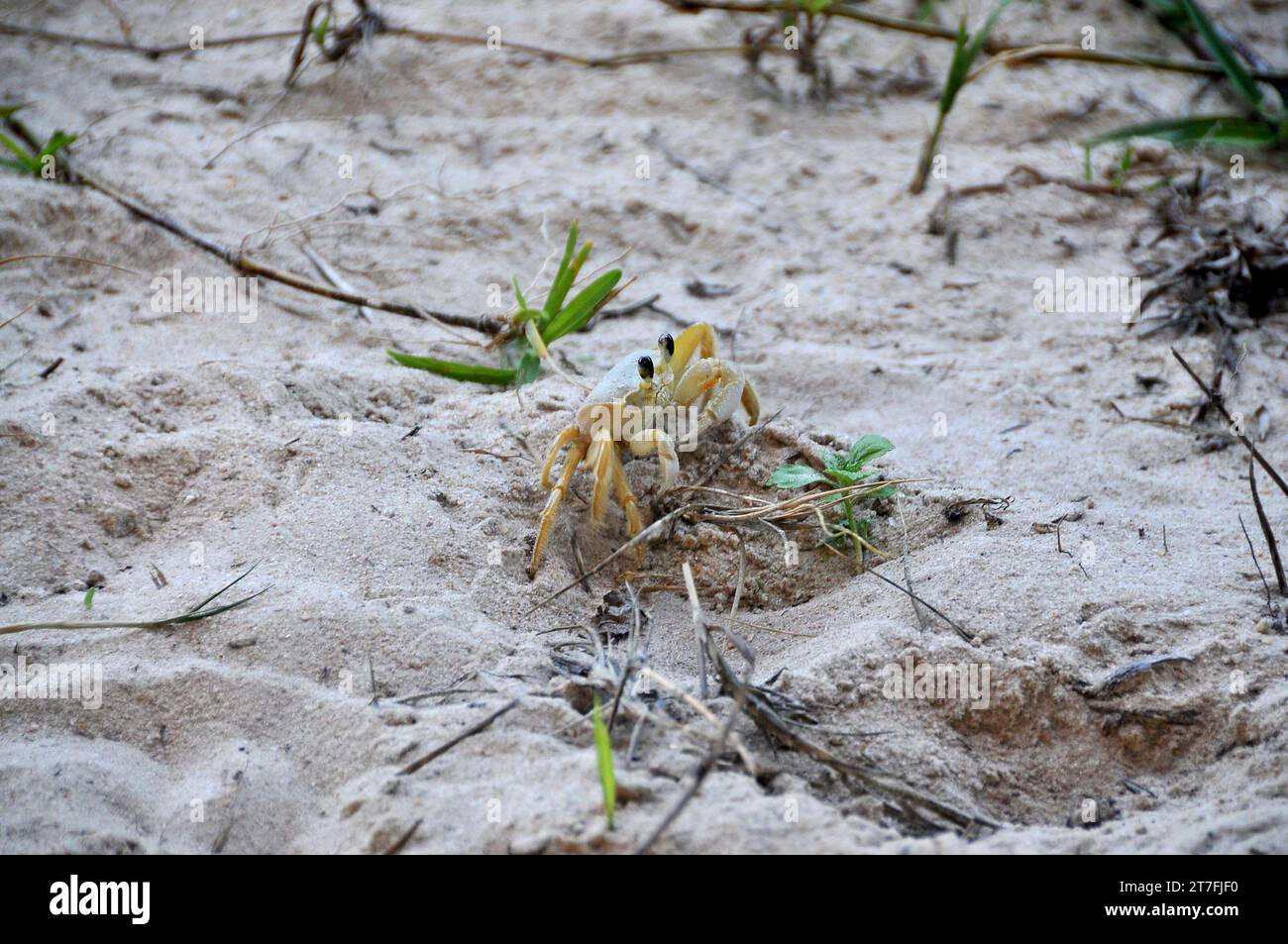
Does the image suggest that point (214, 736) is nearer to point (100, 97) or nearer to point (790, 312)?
point (790, 312)

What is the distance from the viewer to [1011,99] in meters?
5.45

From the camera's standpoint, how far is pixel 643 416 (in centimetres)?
304

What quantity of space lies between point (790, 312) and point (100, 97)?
347 centimetres

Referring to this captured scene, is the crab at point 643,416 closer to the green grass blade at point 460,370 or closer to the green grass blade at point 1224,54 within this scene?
the green grass blade at point 460,370

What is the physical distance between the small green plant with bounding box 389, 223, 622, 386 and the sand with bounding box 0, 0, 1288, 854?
3.1 inches

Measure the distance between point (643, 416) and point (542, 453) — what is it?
0.34 metres

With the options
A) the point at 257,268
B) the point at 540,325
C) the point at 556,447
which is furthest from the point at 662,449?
the point at 257,268

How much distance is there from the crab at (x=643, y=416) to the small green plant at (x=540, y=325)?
335mm

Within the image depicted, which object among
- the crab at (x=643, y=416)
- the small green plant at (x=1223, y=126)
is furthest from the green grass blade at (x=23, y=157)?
the small green plant at (x=1223, y=126)

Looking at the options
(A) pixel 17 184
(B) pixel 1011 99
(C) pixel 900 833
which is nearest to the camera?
(C) pixel 900 833

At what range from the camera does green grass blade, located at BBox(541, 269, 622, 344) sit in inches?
138

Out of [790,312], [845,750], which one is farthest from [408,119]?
[845,750]

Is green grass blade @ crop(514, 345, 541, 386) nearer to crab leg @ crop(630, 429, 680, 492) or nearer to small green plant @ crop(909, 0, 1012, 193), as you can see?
crab leg @ crop(630, 429, 680, 492)

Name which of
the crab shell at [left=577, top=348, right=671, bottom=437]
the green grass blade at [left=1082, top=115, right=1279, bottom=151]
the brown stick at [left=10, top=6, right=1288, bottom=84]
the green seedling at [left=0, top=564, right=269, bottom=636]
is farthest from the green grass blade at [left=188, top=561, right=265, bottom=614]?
the green grass blade at [left=1082, top=115, right=1279, bottom=151]
